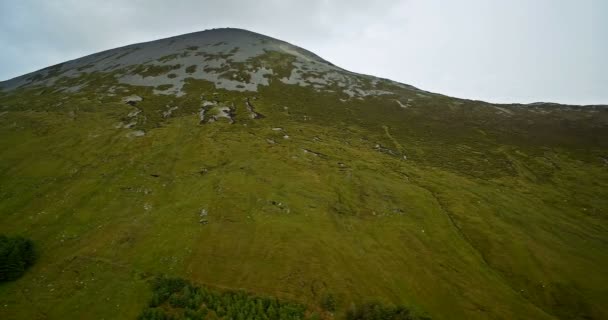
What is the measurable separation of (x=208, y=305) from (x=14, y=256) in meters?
24.4

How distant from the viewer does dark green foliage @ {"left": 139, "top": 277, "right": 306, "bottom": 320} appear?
111 feet

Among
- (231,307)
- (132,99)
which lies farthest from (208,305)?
(132,99)

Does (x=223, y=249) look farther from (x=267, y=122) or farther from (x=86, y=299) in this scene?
(x=267, y=122)

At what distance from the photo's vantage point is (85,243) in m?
Answer: 45.1

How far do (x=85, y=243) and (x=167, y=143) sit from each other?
110ft

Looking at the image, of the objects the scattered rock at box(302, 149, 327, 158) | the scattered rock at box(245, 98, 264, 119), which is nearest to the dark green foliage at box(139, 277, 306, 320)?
the scattered rock at box(302, 149, 327, 158)

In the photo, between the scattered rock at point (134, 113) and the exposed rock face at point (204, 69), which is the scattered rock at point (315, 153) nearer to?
the exposed rock face at point (204, 69)

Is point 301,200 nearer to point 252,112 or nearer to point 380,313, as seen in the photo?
point 380,313

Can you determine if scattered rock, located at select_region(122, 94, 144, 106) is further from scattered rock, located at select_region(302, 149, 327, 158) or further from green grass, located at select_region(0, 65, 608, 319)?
scattered rock, located at select_region(302, 149, 327, 158)

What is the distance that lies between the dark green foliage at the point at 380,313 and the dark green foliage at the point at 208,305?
5276 millimetres

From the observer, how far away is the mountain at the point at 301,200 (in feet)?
127

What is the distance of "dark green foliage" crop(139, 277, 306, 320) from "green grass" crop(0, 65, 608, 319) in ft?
4.77

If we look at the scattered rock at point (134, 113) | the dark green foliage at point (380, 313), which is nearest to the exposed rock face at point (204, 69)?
the scattered rock at point (134, 113)

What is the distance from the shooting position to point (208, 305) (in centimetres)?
3525
